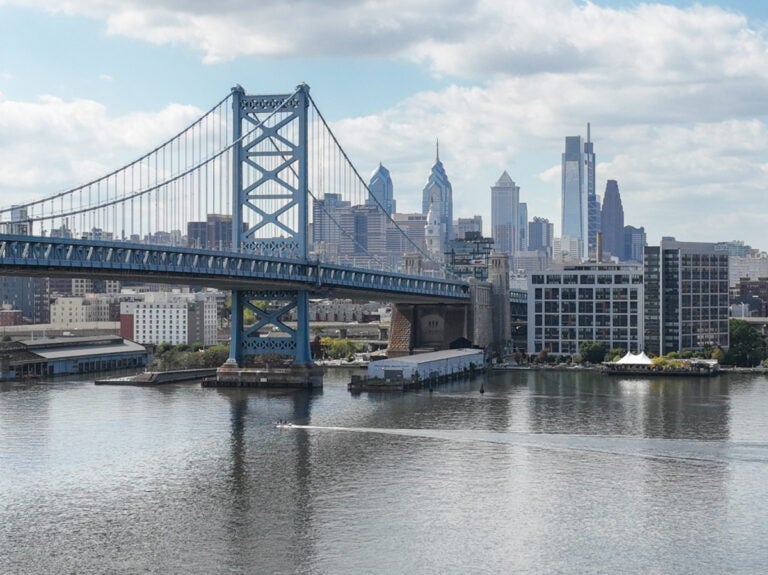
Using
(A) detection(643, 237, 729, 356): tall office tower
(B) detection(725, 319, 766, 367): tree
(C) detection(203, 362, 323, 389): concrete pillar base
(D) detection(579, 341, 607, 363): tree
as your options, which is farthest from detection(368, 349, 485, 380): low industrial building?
(B) detection(725, 319, 766, 367): tree

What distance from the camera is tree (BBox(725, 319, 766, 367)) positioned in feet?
259

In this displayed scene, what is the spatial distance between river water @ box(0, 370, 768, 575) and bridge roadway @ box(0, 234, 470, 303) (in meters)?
5.33

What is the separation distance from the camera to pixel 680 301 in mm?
82250

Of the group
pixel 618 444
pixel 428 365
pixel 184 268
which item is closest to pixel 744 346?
pixel 428 365

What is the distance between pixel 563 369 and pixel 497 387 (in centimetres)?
1449

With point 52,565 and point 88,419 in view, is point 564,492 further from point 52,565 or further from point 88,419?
point 88,419

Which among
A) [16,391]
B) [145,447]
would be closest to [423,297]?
[16,391]

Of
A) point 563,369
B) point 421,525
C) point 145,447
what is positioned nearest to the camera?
point 421,525

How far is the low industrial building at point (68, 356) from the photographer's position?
231 feet

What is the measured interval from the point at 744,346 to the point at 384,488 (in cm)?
5406

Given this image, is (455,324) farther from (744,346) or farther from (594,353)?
(744,346)

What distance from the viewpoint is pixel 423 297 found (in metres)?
81.5

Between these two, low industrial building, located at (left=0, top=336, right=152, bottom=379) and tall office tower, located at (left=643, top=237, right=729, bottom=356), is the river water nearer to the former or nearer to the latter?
low industrial building, located at (left=0, top=336, right=152, bottom=379)

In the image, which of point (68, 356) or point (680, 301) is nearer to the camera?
point (68, 356)
